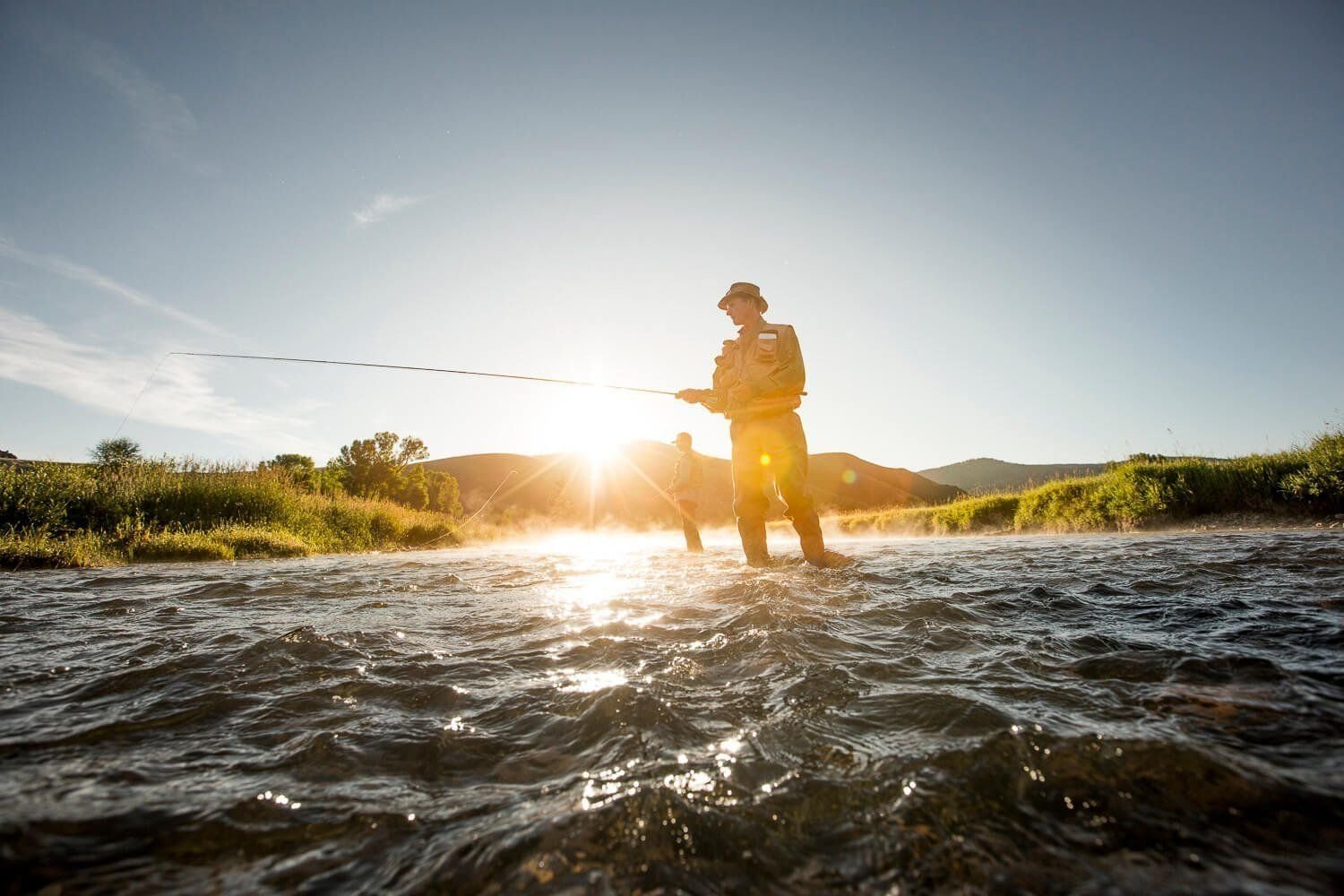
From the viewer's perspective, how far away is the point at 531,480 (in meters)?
94.2

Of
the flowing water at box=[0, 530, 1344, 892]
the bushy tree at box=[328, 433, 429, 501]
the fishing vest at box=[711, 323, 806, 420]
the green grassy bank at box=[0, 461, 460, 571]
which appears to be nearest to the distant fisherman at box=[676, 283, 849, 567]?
the fishing vest at box=[711, 323, 806, 420]

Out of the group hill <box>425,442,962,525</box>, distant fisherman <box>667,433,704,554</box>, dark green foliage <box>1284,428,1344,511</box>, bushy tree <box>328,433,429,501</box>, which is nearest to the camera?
dark green foliage <box>1284,428,1344,511</box>

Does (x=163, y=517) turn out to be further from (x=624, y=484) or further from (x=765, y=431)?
(x=624, y=484)

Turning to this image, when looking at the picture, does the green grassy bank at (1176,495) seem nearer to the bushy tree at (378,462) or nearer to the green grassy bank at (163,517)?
the green grassy bank at (163,517)

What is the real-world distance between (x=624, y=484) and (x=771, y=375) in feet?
285

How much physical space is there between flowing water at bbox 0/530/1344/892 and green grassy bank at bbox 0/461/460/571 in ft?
23.4

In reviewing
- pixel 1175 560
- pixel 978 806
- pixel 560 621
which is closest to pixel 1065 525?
pixel 1175 560

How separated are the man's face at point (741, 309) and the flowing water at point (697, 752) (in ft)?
15.6

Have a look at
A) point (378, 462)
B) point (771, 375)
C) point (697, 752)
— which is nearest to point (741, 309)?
point (771, 375)

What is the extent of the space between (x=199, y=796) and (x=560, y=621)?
2.54m

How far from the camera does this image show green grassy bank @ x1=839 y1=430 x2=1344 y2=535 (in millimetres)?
9703

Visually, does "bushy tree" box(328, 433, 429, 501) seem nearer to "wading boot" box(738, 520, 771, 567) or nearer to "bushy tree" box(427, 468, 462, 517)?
"bushy tree" box(427, 468, 462, 517)

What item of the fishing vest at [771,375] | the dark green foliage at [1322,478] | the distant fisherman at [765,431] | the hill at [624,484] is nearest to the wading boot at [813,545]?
the distant fisherman at [765,431]

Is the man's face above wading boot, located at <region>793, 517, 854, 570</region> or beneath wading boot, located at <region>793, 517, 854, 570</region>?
above
